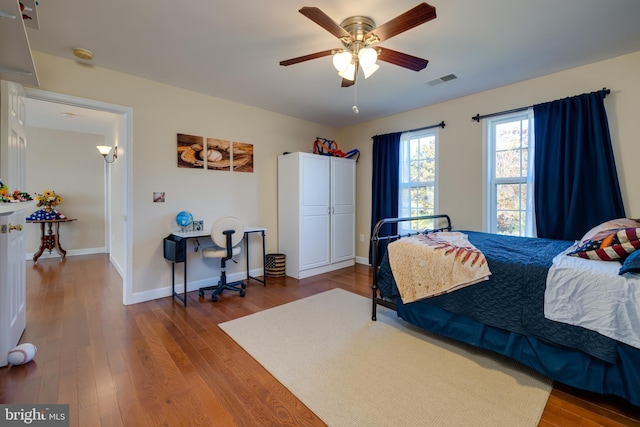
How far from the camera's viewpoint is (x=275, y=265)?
4.18 m

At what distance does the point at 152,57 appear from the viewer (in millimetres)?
2691

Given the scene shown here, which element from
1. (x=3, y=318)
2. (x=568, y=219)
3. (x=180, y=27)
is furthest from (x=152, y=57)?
(x=568, y=219)

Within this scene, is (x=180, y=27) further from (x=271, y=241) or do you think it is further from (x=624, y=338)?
(x=624, y=338)

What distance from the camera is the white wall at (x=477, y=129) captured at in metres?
2.67

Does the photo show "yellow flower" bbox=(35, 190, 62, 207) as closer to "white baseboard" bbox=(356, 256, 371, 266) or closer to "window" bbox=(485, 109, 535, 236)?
"white baseboard" bbox=(356, 256, 371, 266)

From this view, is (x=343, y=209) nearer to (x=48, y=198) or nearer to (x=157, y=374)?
(x=157, y=374)

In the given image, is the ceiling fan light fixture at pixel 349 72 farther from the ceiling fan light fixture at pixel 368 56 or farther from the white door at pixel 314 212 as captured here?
the white door at pixel 314 212

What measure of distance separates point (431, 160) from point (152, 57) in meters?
3.58

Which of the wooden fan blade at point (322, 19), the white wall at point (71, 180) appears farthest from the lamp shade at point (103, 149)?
the wooden fan blade at point (322, 19)

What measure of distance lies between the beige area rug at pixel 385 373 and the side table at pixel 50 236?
498 cm

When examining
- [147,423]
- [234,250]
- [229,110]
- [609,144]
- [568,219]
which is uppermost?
[229,110]

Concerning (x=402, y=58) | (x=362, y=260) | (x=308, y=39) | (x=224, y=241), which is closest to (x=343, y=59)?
(x=402, y=58)

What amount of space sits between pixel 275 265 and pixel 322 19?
321cm

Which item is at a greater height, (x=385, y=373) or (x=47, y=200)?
(x=47, y=200)
